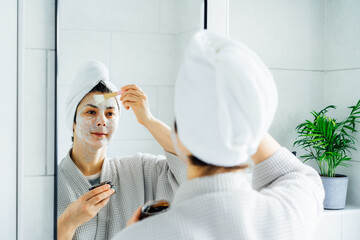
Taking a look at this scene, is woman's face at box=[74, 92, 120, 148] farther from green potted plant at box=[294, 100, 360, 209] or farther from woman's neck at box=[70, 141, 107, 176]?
green potted plant at box=[294, 100, 360, 209]

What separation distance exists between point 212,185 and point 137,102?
A: 57 centimetres

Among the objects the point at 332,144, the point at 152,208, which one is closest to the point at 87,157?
the point at 152,208

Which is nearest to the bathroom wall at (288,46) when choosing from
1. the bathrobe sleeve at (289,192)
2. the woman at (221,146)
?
the bathrobe sleeve at (289,192)

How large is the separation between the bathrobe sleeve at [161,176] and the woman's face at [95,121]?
135mm

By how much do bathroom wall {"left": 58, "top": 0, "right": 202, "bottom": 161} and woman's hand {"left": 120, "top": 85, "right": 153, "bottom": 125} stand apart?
0.01 m

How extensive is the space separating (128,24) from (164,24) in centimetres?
11

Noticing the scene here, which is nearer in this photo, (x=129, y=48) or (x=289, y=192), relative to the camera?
(x=289, y=192)

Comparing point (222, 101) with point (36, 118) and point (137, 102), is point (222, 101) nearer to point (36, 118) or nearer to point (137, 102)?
point (137, 102)

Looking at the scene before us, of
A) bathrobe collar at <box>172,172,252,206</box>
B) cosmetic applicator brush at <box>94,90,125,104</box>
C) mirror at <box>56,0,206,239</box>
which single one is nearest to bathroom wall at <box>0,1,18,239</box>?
mirror at <box>56,0,206,239</box>

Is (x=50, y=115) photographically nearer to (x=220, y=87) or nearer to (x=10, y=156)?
(x=10, y=156)

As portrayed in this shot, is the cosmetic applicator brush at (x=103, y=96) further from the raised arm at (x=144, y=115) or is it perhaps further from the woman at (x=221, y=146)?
the woman at (x=221, y=146)

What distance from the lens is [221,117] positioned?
578 mm

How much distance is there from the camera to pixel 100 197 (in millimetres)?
1123

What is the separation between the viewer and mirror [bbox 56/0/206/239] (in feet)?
3.62
